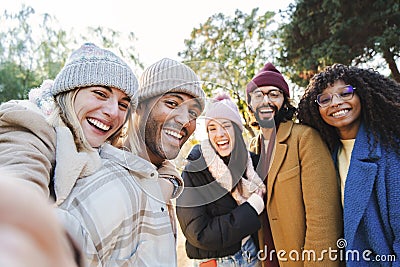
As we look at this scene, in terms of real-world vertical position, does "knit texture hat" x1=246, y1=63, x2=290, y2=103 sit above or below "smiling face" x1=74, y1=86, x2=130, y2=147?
above

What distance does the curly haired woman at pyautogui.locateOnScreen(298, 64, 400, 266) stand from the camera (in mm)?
1944

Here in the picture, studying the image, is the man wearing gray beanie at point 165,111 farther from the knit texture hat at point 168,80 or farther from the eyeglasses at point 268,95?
the eyeglasses at point 268,95

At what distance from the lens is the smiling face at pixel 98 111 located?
4.58 feet

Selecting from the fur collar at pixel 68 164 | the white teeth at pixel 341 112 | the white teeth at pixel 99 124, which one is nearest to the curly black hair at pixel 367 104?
the white teeth at pixel 341 112

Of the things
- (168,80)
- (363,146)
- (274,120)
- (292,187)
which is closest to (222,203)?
(292,187)

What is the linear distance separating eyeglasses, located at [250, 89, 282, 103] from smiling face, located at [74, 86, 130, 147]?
972 millimetres

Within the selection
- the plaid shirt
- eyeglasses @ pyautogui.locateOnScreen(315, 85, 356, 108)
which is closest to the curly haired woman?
eyeglasses @ pyautogui.locateOnScreen(315, 85, 356, 108)

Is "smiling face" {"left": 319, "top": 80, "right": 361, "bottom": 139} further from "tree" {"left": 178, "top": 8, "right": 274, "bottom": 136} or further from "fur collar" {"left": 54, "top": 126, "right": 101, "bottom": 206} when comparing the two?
"fur collar" {"left": 54, "top": 126, "right": 101, "bottom": 206}

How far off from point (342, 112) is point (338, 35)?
8907 millimetres

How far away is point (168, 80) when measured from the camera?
61.7 inches

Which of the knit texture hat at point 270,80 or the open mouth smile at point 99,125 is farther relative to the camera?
the knit texture hat at point 270,80

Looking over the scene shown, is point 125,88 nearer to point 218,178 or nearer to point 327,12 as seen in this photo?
point 218,178

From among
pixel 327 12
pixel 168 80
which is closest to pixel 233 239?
pixel 168 80

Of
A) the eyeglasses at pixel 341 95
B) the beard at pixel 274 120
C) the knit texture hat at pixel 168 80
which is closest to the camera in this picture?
the knit texture hat at pixel 168 80
